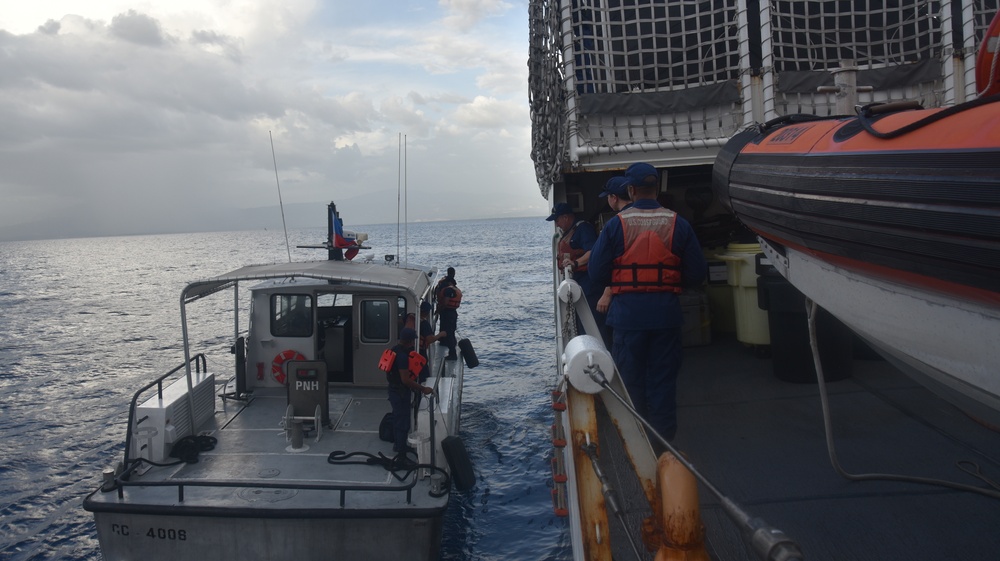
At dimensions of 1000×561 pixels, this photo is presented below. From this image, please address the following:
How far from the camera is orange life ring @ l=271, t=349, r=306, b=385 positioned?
8961 mm

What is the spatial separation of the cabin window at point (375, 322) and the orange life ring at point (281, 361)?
2.87 ft

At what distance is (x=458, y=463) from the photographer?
6.78 m

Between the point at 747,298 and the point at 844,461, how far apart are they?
2.63 m

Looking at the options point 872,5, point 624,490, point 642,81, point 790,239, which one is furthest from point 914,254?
point 872,5

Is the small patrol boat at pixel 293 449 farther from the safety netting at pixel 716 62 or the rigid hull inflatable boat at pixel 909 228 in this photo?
the rigid hull inflatable boat at pixel 909 228

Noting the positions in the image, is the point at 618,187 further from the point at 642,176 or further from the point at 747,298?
the point at 747,298

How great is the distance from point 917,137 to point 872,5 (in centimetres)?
481

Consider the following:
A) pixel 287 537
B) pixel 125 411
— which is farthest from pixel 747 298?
pixel 125 411

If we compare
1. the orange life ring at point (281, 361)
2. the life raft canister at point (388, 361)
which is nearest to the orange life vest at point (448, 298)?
the orange life ring at point (281, 361)

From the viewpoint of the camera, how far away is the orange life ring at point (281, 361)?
8.96 meters

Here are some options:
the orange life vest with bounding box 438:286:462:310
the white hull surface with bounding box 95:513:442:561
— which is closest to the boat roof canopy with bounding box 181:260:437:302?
the white hull surface with bounding box 95:513:442:561

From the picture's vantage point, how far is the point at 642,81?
6.51m

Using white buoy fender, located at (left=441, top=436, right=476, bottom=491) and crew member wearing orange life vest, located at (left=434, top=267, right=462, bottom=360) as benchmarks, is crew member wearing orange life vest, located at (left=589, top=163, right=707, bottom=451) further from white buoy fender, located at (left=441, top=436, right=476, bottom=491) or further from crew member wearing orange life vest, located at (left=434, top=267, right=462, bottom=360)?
crew member wearing orange life vest, located at (left=434, top=267, right=462, bottom=360)

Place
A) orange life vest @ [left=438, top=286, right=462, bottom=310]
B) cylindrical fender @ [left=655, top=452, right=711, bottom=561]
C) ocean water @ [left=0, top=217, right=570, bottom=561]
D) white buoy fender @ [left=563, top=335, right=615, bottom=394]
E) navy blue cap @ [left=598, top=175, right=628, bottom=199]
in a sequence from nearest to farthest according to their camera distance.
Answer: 1. cylindrical fender @ [left=655, top=452, right=711, bottom=561]
2. white buoy fender @ [left=563, top=335, right=615, bottom=394]
3. navy blue cap @ [left=598, top=175, right=628, bottom=199]
4. ocean water @ [left=0, top=217, right=570, bottom=561]
5. orange life vest @ [left=438, top=286, right=462, bottom=310]
